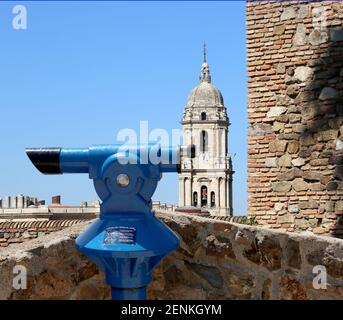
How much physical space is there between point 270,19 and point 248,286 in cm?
441

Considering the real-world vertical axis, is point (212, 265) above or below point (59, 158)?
below

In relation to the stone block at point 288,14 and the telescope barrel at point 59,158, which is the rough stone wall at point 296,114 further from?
the telescope barrel at point 59,158

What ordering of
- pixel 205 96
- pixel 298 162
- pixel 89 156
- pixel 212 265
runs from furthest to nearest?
pixel 205 96
pixel 298 162
pixel 212 265
pixel 89 156

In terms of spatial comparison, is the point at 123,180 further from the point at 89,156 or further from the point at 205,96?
the point at 205,96

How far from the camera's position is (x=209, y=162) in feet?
223

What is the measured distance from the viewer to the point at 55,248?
300 centimetres

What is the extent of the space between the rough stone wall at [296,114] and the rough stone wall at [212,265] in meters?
3.45

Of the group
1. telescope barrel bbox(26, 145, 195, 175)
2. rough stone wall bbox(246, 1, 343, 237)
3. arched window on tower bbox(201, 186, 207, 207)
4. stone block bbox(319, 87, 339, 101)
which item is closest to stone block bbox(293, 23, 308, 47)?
rough stone wall bbox(246, 1, 343, 237)

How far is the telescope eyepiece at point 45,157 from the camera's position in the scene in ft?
7.25

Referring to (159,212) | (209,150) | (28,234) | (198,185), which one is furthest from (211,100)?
(159,212)

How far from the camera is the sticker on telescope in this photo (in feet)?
6.74

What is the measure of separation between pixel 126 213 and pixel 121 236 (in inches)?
3.7

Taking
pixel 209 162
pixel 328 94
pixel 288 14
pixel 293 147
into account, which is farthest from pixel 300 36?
pixel 209 162
